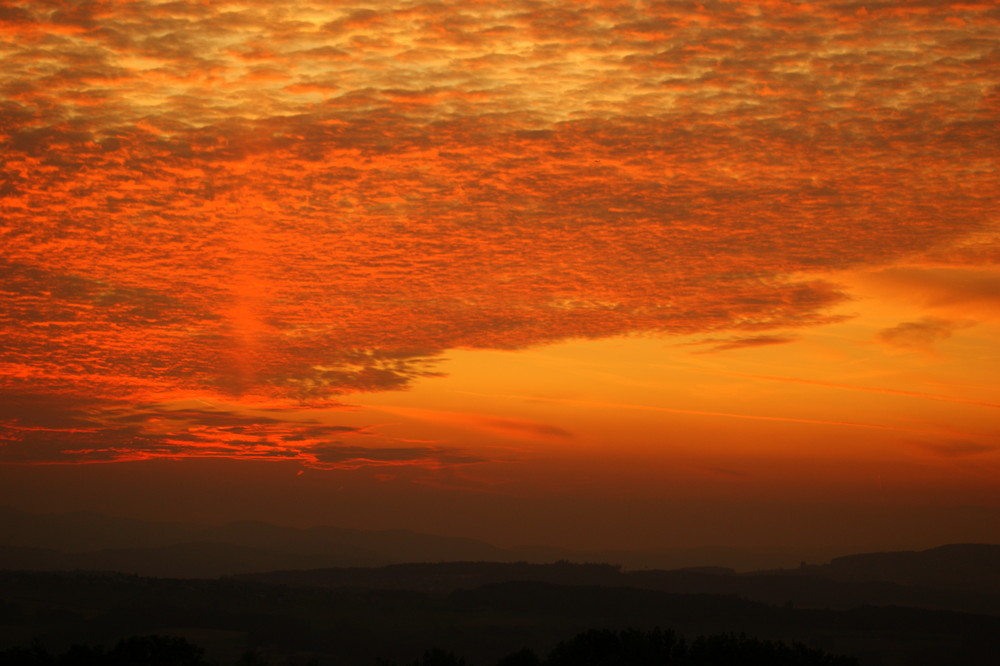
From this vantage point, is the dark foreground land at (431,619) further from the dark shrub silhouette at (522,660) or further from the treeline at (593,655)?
the dark shrub silhouette at (522,660)

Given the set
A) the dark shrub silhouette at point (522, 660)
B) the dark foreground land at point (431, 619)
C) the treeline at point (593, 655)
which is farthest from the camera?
the dark foreground land at point (431, 619)

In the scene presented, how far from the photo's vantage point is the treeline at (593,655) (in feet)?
183

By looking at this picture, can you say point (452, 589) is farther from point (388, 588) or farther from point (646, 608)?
point (646, 608)

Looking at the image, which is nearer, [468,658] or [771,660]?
[771,660]

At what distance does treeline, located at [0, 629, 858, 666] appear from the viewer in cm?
5572

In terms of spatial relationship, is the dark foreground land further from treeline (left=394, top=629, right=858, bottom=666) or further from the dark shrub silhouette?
the dark shrub silhouette

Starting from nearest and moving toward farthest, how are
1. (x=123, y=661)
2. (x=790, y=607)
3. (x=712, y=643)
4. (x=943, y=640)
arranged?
(x=123, y=661)
(x=712, y=643)
(x=943, y=640)
(x=790, y=607)

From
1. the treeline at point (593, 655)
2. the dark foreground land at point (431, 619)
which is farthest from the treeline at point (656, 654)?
the dark foreground land at point (431, 619)

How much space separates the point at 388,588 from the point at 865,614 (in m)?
91.9

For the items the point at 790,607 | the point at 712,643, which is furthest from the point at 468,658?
the point at 712,643

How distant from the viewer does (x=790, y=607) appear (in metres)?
172

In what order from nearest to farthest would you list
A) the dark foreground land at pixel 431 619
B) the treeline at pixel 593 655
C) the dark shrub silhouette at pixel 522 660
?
the treeline at pixel 593 655 → the dark shrub silhouette at pixel 522 660 → the dark foreground land at pixel 431 619

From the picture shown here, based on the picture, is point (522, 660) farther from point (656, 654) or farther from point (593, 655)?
point (656, 654)

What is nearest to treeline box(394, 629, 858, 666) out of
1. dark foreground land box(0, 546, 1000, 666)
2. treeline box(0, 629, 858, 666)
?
treeline box(0, 629, 858, 666)
